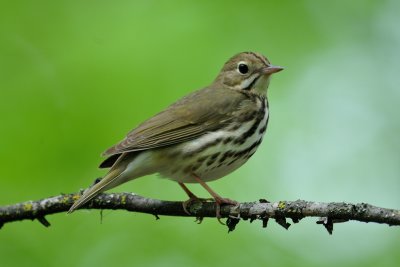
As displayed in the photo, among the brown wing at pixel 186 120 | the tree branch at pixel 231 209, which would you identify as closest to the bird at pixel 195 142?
the brown wing at pixel 186 120

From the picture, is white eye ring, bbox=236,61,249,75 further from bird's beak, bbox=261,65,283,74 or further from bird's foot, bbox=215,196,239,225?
bird's foot, bbox=215,196,239,225

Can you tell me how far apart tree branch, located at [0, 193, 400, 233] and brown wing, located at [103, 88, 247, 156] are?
620mm

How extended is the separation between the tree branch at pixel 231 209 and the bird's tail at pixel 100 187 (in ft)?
0.27

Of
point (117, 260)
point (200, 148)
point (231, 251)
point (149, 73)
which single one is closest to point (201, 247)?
point (231, 251)

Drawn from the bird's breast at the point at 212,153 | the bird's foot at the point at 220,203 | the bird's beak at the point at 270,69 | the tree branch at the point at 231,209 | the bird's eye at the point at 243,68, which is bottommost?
the tree branch at the point at 231,209

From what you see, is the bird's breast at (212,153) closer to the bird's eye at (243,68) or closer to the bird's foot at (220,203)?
the bird's foot at (220,203)

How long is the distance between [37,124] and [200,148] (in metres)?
1.58

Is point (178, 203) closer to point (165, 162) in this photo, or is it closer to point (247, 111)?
point (165, 162)

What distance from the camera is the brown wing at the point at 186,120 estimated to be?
17.8ft

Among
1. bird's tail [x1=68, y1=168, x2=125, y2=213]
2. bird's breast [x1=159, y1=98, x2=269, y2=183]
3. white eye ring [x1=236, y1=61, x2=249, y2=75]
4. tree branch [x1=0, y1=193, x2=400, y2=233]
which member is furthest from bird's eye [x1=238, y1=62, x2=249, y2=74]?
bird's tail [x1=68, y1=168, x2=125, y2=213]

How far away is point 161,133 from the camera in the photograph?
557 cm

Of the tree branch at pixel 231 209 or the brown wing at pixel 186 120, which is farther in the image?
the brown wing at pixel 186 120

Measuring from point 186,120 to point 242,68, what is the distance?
39.9 inches

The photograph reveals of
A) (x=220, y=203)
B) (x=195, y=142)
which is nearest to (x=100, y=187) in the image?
(x=220, y=203)
